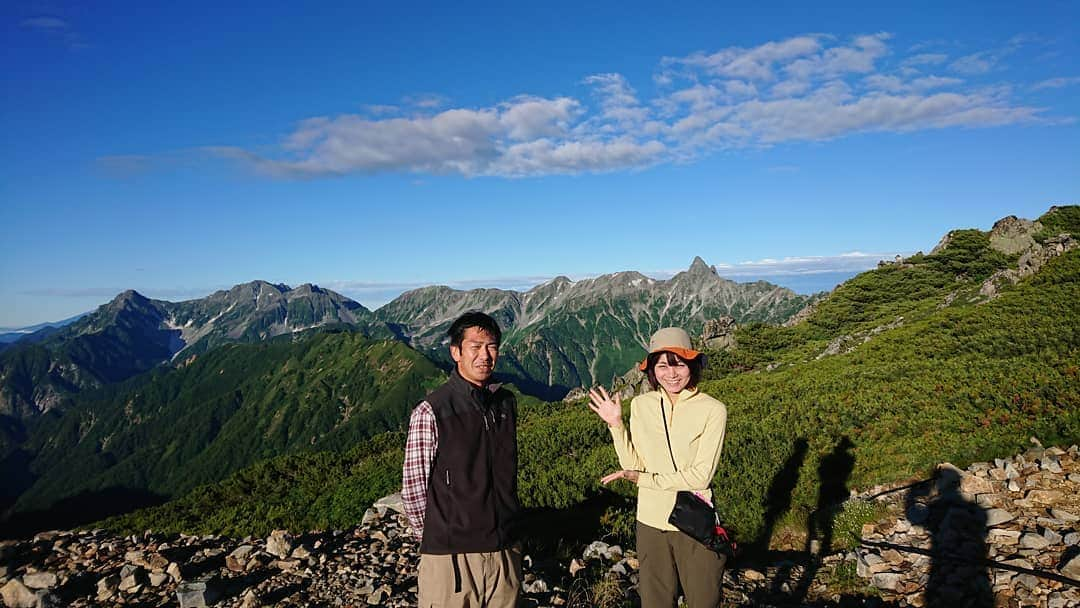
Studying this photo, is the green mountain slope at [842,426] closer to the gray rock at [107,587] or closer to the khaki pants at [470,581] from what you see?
the gray rock at [107,587]

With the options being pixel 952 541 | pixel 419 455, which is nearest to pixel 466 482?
pixel 419 455

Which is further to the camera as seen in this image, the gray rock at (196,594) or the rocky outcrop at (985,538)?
the gray rock at (196,594)

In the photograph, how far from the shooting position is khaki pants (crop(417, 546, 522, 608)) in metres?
4.73

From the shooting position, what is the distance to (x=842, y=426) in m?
14.6

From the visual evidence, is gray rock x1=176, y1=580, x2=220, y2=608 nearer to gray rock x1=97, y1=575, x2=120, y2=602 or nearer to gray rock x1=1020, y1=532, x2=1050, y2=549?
gray rock x1=97, y1=575, x2=120, y2=602

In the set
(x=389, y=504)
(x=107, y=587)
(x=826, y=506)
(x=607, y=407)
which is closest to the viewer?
(x=607, y=407)

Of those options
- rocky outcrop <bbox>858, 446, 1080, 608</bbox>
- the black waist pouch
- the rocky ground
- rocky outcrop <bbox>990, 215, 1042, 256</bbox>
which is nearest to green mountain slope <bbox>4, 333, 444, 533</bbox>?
rocky outcrop <bbox>990, 215, 1042, 256</bbox>

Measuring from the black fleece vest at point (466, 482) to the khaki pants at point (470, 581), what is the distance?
0.11 m

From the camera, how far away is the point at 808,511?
1098 cm

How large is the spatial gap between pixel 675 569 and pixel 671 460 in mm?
1072

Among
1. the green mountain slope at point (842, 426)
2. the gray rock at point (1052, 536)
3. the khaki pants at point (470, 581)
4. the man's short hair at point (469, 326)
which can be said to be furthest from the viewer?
the green mountain slope at point (842, 426)

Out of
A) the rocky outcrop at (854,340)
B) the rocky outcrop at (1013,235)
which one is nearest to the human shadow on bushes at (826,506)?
the rocky outcrop at (854,340)

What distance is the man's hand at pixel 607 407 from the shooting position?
17.6ft

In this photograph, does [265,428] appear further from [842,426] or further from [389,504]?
[842,426]
